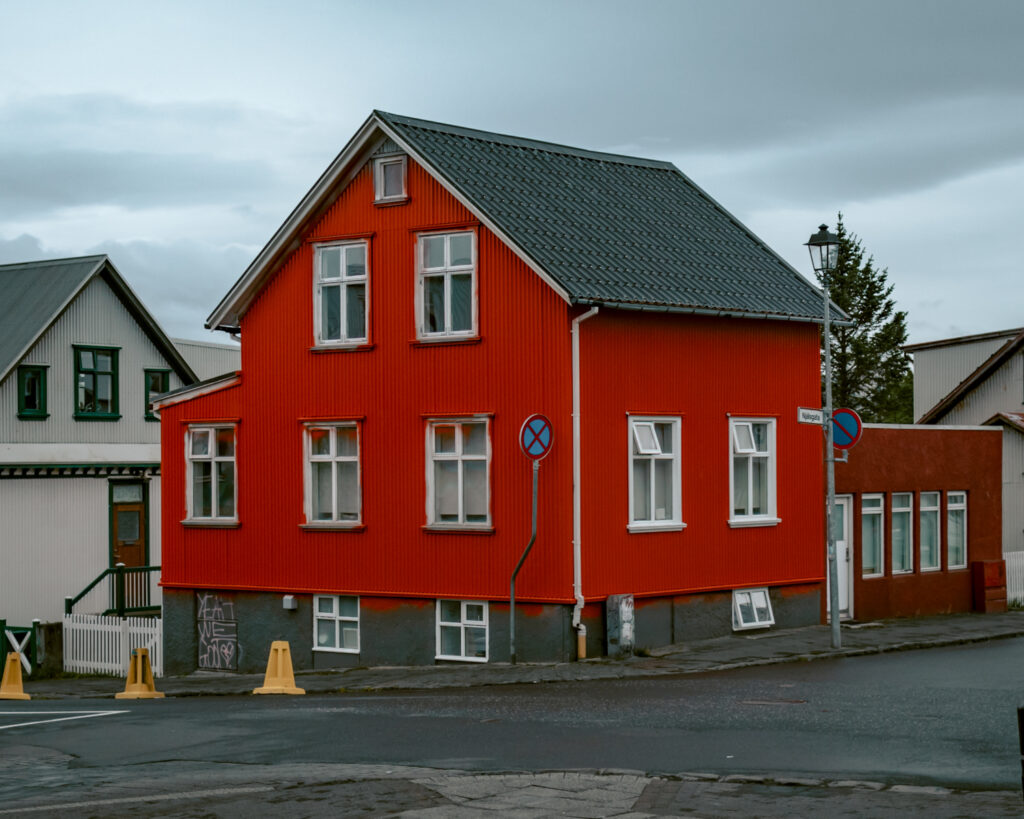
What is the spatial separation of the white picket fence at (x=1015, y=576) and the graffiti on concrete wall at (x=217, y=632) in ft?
49.8

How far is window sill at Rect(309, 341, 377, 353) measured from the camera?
25.6 metres

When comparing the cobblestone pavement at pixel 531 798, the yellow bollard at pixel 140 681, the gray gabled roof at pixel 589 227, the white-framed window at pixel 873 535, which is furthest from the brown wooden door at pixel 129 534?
the cobblestone pavement at pixel 531 798

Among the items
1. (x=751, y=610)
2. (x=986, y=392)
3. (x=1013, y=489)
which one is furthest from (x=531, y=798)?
(x=986, y=392)

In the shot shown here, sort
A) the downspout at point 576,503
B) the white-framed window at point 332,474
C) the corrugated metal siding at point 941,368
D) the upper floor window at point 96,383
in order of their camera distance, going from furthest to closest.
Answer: the corrugated metal siding at point 941,368 < the upper floor window at point 96,383 < the white-framed window at point 332,474 < the downspout at point 576,503

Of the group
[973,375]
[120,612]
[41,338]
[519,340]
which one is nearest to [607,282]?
[519,340]

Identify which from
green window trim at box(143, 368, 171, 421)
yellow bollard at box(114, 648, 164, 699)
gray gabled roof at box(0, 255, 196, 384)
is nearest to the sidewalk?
yellow bollard at box(114, 648, 164, 699)

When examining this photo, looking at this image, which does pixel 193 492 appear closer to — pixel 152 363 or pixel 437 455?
pixel 437 455

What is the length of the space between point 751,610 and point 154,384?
22.8 metres

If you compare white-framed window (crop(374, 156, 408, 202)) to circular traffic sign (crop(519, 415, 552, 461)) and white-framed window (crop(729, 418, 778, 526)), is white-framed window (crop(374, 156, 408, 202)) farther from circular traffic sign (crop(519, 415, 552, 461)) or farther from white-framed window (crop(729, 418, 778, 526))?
white-framed window (crop(729, 418, 778, 526))

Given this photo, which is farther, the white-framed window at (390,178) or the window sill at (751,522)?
the window sill at (751,522)

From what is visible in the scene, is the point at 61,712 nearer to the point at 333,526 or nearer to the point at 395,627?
the point at 395,627

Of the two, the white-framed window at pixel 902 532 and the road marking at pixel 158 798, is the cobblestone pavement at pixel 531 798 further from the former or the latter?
the white-framed window at pixel 902 532

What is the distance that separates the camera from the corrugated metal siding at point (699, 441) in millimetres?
23266

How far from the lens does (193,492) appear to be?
2839cm
